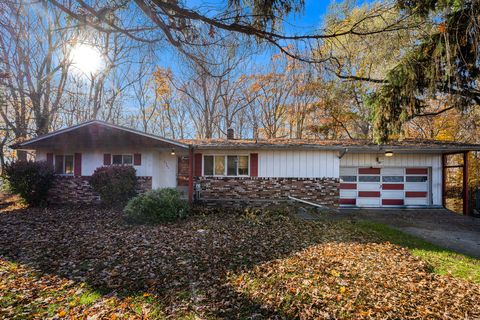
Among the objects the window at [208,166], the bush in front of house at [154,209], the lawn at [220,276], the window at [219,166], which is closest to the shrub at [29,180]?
the lawn at [220,276]

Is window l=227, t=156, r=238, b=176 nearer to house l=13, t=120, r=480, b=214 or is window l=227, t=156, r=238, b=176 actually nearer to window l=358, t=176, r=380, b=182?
house l=13, t=120, r=480, b=214

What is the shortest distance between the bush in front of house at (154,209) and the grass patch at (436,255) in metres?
6.09

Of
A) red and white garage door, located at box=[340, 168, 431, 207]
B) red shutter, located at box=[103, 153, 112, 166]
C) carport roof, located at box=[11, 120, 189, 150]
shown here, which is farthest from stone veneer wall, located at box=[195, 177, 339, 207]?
red shutter, located at box=[103, 153, 112, 166]

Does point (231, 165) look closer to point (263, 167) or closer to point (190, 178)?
point (263, 167)

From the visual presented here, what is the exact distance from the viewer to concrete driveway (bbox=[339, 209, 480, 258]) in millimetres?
A: 5828

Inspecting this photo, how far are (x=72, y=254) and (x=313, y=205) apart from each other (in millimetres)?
8527

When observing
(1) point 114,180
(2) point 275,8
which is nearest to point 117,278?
(2) point 275,8

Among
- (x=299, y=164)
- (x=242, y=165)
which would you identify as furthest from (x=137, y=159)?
(x=299, y=164)

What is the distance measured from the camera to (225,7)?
2.20m

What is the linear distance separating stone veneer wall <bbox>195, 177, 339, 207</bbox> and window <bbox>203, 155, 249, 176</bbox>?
0.98 feet

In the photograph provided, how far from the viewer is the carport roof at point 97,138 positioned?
965 cm

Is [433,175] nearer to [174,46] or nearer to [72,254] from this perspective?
[174,46]

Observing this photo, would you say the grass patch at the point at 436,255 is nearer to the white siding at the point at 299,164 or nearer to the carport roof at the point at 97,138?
the white siding at the point at 299,164

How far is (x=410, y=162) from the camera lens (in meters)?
10.4
